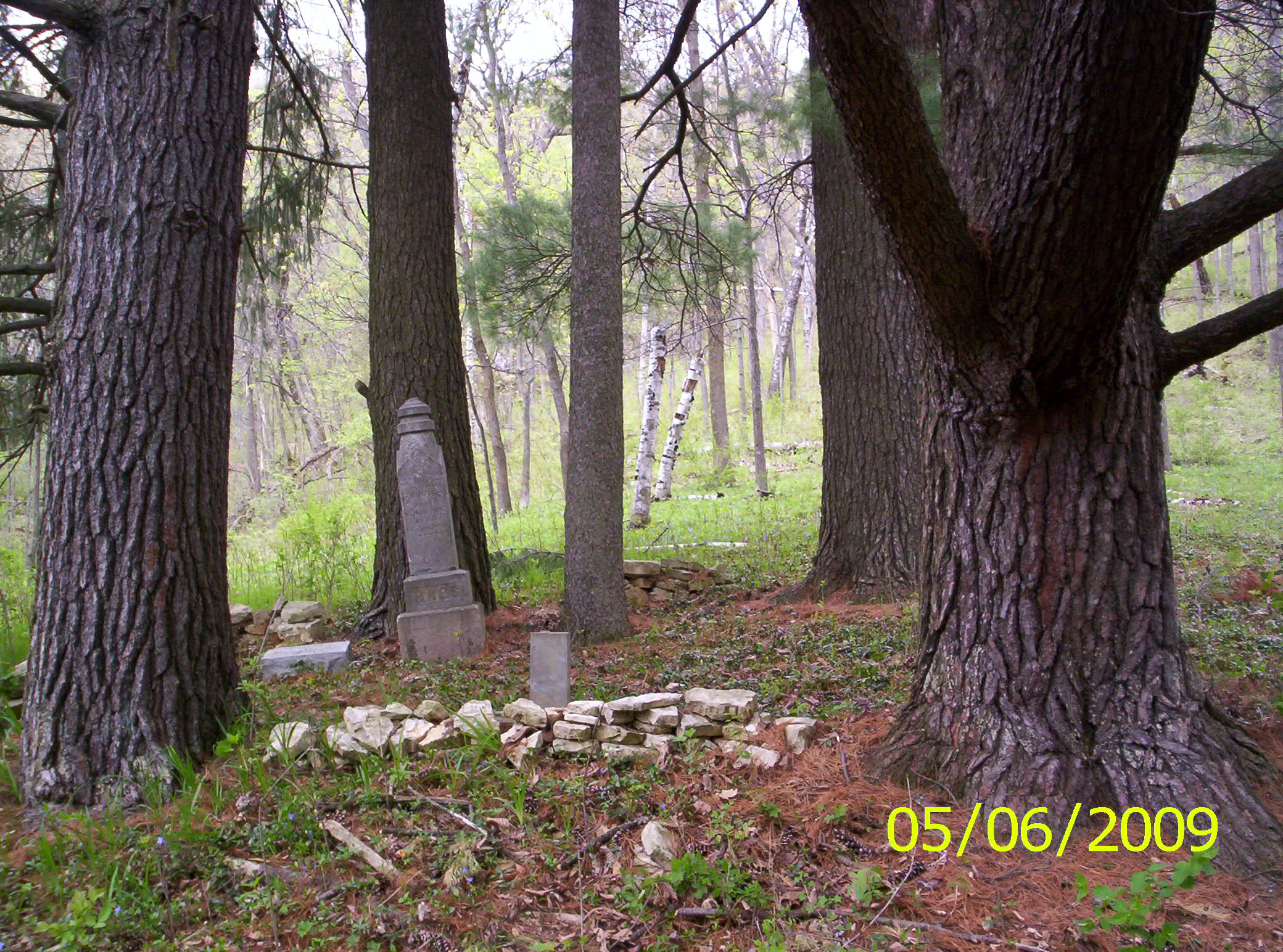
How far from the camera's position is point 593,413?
5.39 m

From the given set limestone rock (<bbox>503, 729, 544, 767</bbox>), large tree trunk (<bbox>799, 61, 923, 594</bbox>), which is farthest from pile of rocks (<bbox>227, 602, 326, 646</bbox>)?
large tree trunk (<bbox>799, 61, 923, 594</bbox>)

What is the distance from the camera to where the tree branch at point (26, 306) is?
3.84 meters

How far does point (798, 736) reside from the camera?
10.5 feet

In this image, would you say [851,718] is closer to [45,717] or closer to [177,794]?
[177,794]

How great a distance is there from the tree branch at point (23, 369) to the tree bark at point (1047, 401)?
3564 mm

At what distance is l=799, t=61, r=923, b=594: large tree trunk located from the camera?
5.74 meters

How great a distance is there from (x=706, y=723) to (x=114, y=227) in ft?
10.4

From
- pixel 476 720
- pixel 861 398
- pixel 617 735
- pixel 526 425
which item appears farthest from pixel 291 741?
pixel 526 425

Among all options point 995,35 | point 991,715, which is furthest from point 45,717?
point 995,35

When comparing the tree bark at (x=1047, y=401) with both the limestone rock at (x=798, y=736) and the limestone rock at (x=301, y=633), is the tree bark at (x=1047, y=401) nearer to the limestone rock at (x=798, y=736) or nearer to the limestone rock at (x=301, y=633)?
the limestone rock at (x=798, y=736)

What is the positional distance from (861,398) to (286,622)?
180 inches

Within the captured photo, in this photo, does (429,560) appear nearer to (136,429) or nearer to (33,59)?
(136,429)

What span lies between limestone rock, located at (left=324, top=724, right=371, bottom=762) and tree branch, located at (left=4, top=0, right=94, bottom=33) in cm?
303

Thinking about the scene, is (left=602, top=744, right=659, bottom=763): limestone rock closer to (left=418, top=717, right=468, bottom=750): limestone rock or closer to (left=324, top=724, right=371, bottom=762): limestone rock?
(left=418, top=717, right=468, bottom=750): limestone rock
